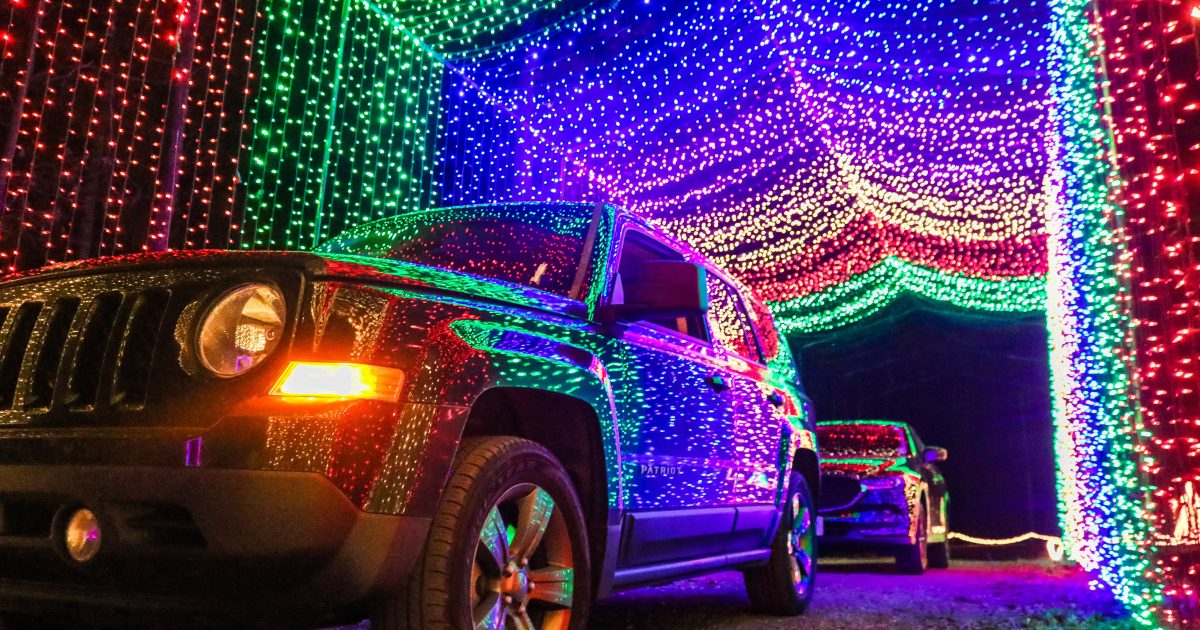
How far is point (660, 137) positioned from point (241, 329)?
9540 millimetres

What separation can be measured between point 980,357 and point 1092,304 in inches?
527

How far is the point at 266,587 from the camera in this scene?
2.31 meters

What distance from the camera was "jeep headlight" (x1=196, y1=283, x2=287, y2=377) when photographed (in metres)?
2.48

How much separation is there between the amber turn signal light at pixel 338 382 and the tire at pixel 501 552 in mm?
352

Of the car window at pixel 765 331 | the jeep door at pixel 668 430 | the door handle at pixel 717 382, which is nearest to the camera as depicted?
the jeep door at pixel 668 430

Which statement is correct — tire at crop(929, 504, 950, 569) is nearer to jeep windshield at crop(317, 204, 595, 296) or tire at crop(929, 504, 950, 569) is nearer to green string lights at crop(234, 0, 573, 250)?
green string lights at crop(234, 0, 573, 250)

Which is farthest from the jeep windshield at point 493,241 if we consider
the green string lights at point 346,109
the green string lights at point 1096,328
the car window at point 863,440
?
the car window at point 863,440

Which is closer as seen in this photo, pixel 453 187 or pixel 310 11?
pixel 310 11

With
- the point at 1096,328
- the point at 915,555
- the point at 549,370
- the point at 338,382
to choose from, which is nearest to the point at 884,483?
the point at 915,555

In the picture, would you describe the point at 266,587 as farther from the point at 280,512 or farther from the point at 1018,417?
the point at 1018,417

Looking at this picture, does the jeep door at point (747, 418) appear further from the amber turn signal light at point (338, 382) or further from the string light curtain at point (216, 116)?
the string light curtain at point (216, 116)

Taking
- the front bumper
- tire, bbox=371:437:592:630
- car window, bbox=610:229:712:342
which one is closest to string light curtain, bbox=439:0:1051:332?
car window, bbox=610:229:712:342

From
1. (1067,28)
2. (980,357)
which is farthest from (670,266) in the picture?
(980,357)

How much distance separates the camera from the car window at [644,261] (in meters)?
4.33
